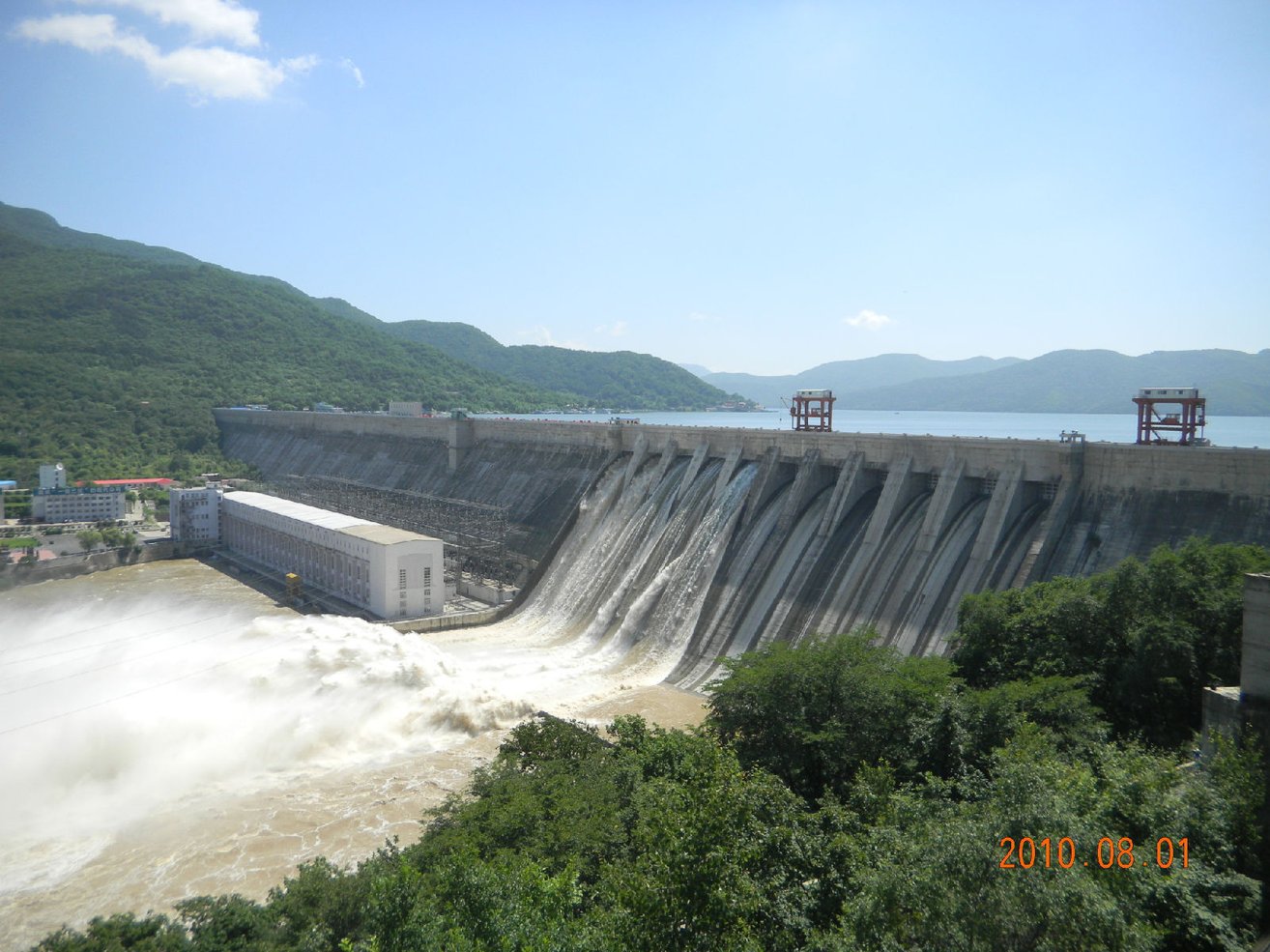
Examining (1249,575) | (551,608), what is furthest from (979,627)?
(551,608)

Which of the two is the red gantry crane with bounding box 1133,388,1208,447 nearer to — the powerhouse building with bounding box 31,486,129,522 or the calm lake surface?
the calm lake surface

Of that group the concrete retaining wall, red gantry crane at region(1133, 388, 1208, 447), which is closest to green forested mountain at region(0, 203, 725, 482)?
the concrete retaining wall

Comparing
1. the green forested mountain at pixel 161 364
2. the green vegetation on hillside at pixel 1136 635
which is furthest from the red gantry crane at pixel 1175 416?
the green forested mountain at pixel 161 364

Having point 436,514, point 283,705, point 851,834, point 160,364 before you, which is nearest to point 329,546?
point 436,514

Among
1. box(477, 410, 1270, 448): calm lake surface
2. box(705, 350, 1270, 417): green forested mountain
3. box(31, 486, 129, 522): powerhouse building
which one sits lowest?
box(31, 486, 129, 522): powerhouse building

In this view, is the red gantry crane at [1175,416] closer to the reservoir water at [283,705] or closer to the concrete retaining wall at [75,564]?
the reservoir water at [283,705]

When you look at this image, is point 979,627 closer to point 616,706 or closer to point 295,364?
point 616,706

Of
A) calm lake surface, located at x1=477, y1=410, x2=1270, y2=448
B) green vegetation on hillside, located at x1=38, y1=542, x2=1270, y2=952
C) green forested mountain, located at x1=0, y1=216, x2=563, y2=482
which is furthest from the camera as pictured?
green forested mountain, located at x1=0, y1=216, x2=563, y2=482
